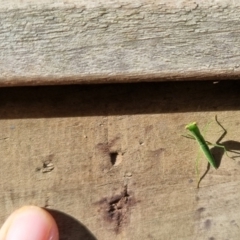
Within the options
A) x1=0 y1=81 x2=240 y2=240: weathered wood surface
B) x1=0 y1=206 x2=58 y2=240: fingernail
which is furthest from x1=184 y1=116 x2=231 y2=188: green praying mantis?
x1=0 y1=206 x2=58 y2=240: fingernail

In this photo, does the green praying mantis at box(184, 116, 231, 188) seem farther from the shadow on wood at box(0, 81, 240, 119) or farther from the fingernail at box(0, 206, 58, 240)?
the fingernail at box(0, 206, 58, 240)

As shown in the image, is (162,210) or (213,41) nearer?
(213,41)

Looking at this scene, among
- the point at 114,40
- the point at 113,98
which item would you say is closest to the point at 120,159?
the point at 113,98

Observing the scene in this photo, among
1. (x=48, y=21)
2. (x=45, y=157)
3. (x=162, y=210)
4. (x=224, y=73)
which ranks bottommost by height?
(x=162, y=210)

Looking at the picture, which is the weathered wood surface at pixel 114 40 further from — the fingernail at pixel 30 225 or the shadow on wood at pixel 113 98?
the fingernail at pixel 30 225

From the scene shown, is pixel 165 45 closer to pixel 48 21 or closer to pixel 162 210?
pixel 48 21

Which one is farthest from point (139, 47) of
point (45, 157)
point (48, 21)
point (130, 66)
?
point (45, 157)

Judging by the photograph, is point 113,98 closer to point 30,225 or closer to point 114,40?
point 114,40
